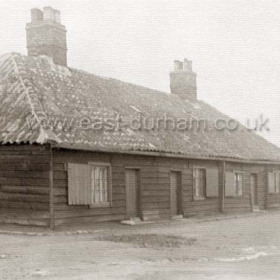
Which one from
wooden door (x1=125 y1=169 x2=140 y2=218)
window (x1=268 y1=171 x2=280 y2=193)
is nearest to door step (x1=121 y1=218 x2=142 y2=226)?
wooden door (x1=125 y1=169 x2=140 y2=218)

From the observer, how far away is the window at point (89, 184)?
54.3 ft

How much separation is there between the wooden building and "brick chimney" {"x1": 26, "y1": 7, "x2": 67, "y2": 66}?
1.5 inches

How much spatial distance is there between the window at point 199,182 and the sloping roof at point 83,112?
92cm

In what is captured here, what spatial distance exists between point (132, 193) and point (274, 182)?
13.3m

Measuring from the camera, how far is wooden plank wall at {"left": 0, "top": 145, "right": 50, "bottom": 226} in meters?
16.0

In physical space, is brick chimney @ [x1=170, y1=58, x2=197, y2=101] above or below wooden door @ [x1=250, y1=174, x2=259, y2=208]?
above

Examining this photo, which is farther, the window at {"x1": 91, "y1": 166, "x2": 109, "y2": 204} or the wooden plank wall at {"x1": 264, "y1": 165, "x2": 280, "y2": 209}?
the wooden plank wall at {"x1": 264, "y1": 165, "x2": 280, "y2": 209}

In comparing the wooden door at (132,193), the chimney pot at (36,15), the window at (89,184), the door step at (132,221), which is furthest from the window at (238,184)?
the chimney pot at (36,15)

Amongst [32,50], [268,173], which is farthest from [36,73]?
[268,173]

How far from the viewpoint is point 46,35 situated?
20234mm

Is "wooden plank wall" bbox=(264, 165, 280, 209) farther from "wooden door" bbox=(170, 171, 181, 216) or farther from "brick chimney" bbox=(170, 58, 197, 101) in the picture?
"wooden door" bbox=(170, 171, 181, 216)

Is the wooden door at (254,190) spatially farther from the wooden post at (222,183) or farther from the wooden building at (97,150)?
the wooden post at (222,183)

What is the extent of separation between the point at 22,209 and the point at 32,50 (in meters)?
6.90

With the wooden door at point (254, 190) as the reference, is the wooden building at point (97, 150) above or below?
above
